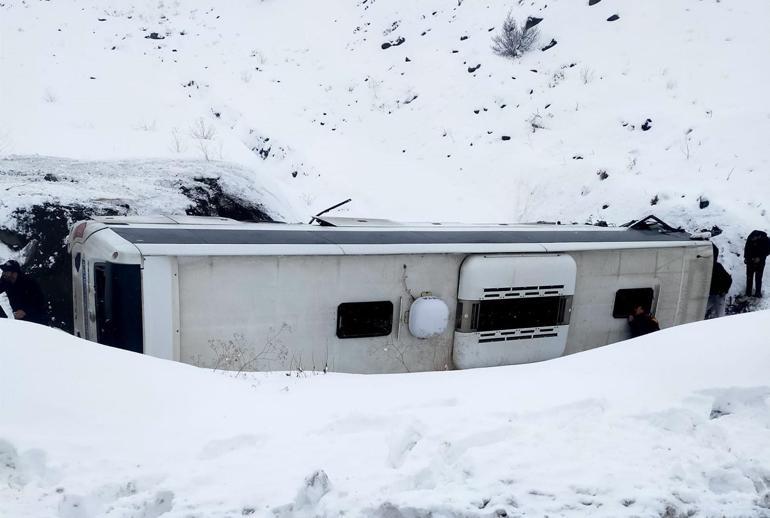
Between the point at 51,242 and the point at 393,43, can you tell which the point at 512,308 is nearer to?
the point at 51,242

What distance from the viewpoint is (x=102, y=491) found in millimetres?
2775

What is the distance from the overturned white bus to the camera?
5000mm

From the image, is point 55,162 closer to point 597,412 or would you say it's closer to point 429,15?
point 597,412

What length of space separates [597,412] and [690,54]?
55.5 ft

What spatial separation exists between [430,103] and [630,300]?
13.7 meters

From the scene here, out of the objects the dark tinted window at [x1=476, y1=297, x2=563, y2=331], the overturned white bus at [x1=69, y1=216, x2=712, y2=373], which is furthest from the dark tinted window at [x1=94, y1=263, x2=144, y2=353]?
the dark tinted window at [x1=476, y1=297, x2=563, y2=331]

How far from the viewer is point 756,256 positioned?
1008cm

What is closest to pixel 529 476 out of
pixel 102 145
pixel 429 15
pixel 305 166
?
pixel 102 145

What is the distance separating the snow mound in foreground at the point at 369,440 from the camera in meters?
2.82

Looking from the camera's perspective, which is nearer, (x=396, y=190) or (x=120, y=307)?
(x=120, y=307)

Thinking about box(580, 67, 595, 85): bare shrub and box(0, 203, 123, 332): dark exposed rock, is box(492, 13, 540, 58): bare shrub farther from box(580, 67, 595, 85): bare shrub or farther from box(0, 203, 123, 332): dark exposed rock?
box(0, 203, 123, 332): dark exposed rock

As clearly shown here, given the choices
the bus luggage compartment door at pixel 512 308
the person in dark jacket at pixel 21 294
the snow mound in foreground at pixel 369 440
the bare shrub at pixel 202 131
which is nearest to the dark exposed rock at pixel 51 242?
the person in dark jacket at pixel 21 294

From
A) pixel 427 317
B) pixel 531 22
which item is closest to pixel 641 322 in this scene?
pixel 427 317

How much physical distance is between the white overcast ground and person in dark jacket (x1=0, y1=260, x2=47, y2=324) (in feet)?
7.78
